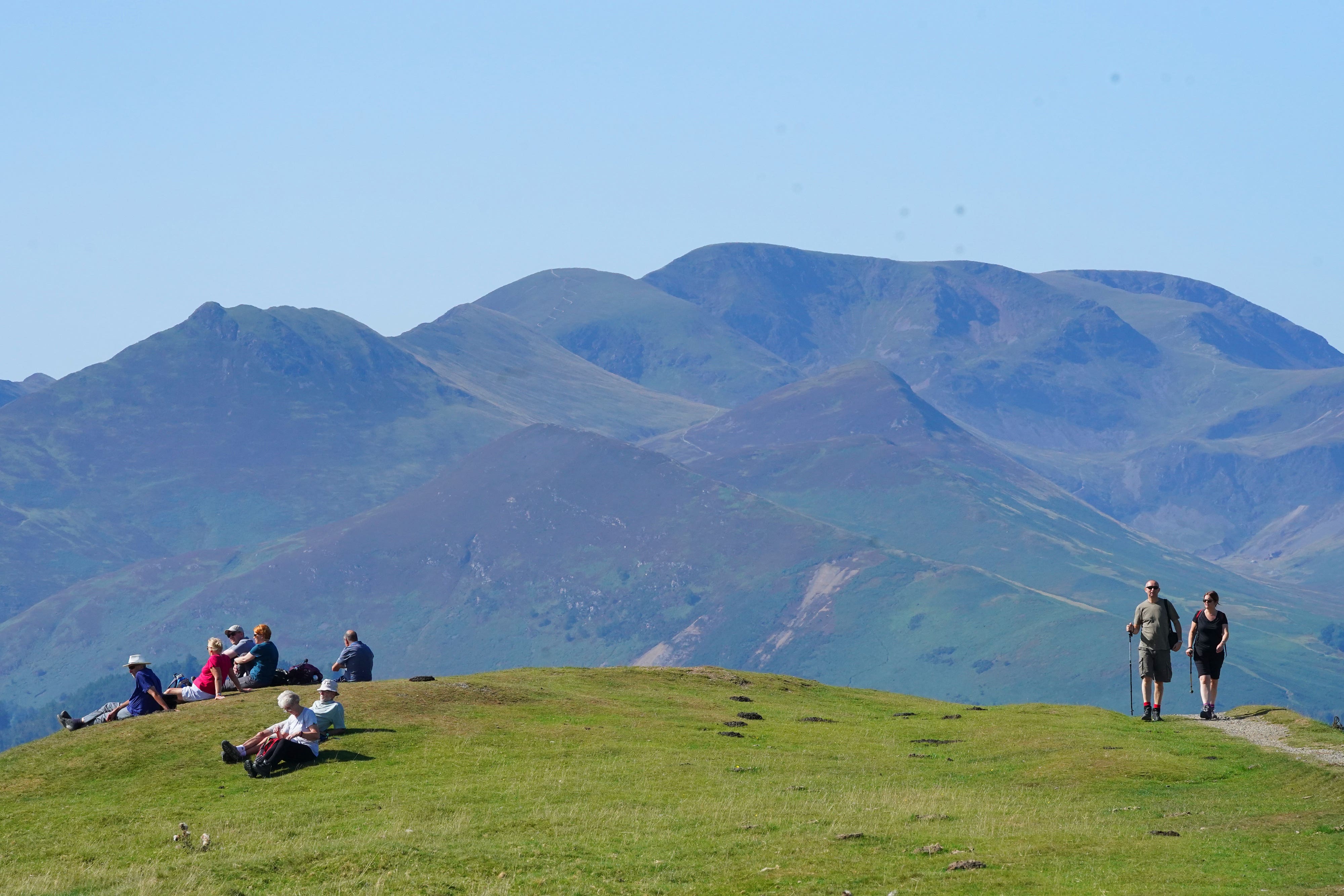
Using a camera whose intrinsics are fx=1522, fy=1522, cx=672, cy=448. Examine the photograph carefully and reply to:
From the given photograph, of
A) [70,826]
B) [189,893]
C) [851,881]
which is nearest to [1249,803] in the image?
[851,881]

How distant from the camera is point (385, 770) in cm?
3881

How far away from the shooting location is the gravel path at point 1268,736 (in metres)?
39.9

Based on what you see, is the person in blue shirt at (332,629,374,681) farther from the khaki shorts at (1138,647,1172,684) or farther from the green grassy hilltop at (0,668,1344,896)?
the khaki shorts at (1138,647,1172,684)

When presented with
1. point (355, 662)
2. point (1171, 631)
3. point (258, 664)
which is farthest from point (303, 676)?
point (1171, 631)

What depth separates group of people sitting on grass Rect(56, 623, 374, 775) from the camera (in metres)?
39.1

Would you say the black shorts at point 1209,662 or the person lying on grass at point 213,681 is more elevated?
the person lying on grass at point 213,681

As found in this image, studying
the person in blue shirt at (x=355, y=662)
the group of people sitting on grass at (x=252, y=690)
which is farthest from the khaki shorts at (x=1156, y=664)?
the person in blue shirt at (x=355, y=662)

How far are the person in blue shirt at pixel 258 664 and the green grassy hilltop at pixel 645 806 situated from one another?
3.23 feet

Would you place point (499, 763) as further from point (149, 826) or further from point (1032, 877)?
point (1032, 877)

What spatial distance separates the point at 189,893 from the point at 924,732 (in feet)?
95.9

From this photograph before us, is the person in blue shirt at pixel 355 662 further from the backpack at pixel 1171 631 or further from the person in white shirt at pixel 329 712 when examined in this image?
the backpack at pixel 1171 631

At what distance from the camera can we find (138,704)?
44812 millimetres

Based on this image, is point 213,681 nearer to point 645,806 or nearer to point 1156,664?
point 645,806

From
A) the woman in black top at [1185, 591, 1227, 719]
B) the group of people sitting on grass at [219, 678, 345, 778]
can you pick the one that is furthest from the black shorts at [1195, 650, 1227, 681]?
the group of people sitting on grass at [219, 678, 345, 778]
